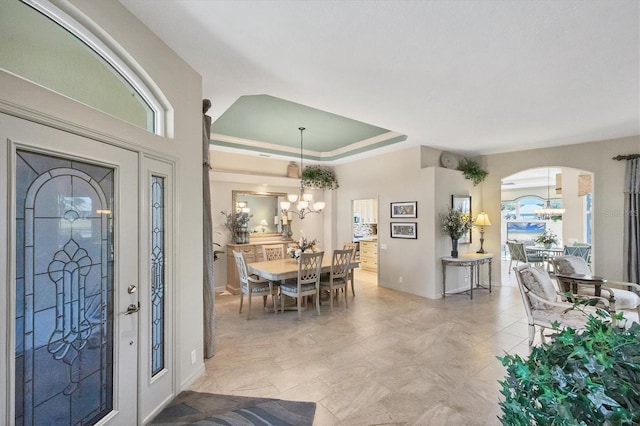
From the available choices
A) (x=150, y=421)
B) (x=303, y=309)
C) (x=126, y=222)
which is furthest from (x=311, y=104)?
(x=150, y=421)

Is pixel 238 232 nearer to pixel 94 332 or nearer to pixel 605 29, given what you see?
pixel 94 332

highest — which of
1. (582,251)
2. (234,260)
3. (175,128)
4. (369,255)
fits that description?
(175,128)

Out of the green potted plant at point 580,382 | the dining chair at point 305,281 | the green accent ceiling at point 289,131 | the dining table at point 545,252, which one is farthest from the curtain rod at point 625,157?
the green potted plant at point 580,382

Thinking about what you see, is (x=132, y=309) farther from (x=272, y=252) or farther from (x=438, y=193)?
(x=438, y=193)

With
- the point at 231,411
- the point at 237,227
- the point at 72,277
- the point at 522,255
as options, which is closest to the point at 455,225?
the point at 522,255

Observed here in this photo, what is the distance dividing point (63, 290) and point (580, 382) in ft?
7.60

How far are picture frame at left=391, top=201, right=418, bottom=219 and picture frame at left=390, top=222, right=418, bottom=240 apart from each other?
153 mm

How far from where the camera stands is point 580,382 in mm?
822

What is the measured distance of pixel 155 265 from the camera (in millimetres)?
2252

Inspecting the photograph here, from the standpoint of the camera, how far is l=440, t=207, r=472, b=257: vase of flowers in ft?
17.8

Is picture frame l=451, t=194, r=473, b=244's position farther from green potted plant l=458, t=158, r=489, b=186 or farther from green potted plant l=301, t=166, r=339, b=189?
green potted plant l=301, t=166, r=339, b=189

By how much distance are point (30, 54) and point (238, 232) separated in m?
4.87

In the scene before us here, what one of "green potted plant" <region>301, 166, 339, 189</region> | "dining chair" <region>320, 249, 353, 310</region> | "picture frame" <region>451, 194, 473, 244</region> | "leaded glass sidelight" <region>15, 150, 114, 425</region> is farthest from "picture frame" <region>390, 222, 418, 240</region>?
"leaded glass sidelight" <region>15, 150, 114, 425</region>

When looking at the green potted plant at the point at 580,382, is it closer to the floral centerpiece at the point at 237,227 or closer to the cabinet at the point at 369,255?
the floral centerpiece at the point at 237,227
